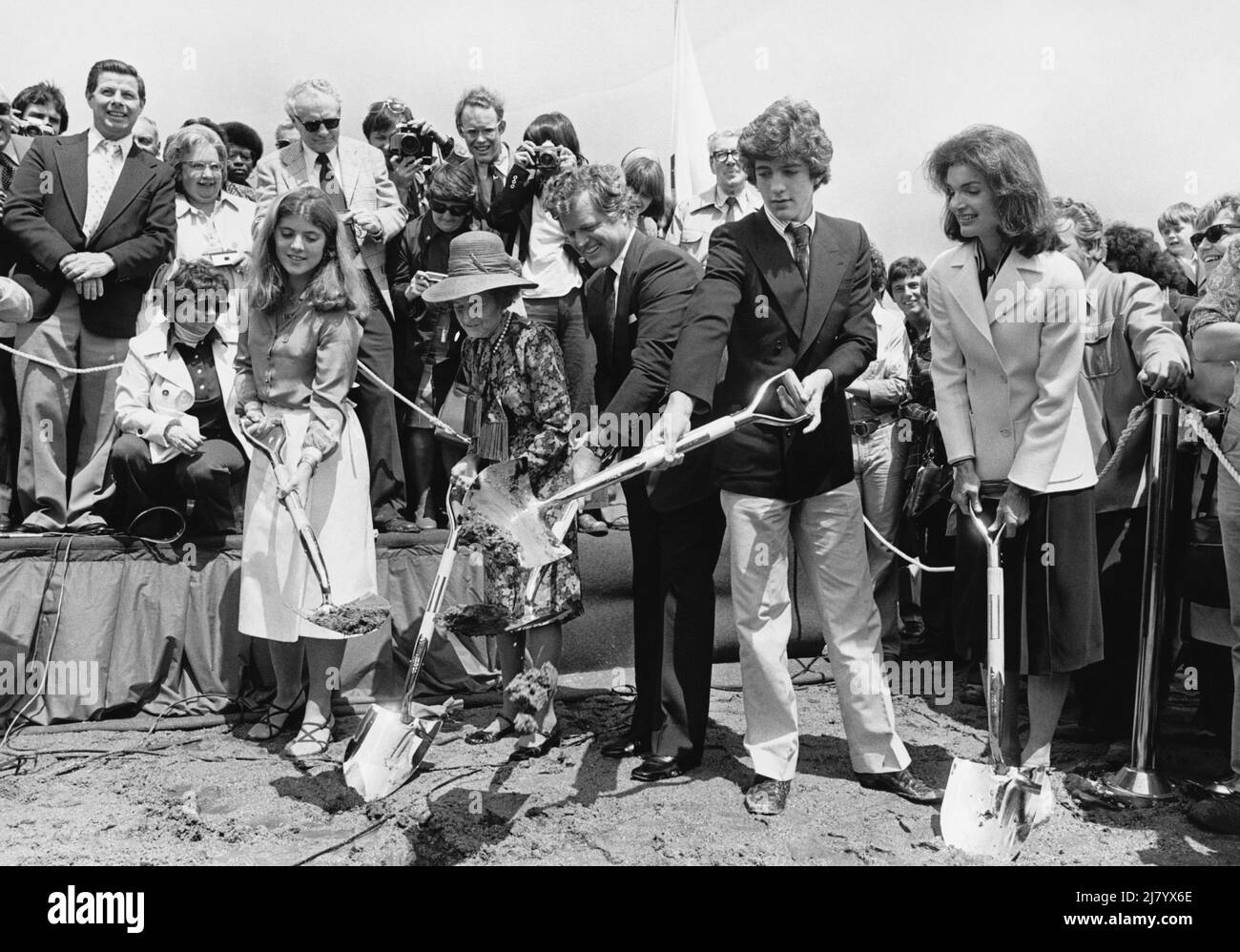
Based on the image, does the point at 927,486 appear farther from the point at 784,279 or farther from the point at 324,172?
the point at 324,172

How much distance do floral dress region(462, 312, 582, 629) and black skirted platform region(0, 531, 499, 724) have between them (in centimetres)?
118

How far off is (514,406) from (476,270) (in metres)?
0.54

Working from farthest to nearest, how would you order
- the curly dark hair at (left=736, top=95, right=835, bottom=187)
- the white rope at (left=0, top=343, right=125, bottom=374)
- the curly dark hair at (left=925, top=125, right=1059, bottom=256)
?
1. the white rope at (left=0, top=343, right=125, bottom=374)
2. the curly dark hair at (left=736, top=95, right=835, bottom=187)
3. the curly dark hair at (left=925, top=125, right=1059, bottom=256)

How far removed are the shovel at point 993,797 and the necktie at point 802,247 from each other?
1202 mm

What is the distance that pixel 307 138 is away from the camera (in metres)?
5.75

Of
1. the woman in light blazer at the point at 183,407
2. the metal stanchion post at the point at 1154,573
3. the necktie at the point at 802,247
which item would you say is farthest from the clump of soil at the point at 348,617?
the metal stanchion post at the point at 1154,573

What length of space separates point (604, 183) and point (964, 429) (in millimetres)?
1501

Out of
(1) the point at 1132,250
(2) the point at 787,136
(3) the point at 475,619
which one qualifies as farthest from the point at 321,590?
(1) the point at 1132,250

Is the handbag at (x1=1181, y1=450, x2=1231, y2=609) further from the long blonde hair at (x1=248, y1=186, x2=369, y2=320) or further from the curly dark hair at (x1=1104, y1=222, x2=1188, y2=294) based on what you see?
the long blonde hair at (x1=248, y1=186, x2=369, y2=320)

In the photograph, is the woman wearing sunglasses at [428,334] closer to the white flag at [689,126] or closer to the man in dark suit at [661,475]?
the man in dark suit at [661,475]

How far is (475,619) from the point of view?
427 centimetres

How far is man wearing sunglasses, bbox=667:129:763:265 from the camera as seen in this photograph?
6430 millimetres

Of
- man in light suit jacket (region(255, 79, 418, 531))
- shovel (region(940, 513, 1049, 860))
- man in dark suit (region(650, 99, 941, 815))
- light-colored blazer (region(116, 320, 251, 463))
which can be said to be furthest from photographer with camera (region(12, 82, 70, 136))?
A: shovel (region(940, 513, 1049, 860))

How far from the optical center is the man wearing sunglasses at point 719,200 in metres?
6.43
